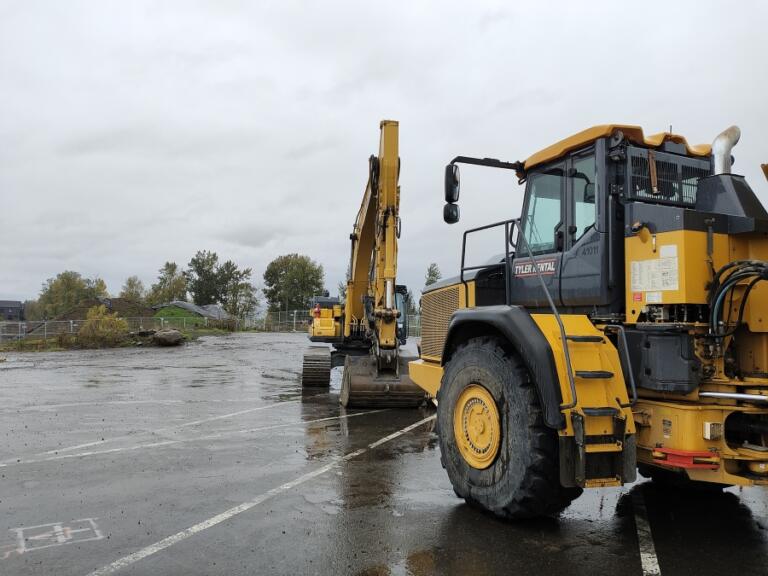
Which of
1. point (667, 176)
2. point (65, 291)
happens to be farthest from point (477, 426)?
point (65, 291)

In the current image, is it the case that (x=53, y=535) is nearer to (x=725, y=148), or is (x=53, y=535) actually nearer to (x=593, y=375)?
(x=593, y=375)

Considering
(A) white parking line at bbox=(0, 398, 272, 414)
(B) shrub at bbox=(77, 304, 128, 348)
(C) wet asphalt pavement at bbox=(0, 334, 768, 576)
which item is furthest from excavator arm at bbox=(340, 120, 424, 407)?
(B) shrub at bbox=(77, 304, 128, 348)

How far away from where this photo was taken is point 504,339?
15.9 ft

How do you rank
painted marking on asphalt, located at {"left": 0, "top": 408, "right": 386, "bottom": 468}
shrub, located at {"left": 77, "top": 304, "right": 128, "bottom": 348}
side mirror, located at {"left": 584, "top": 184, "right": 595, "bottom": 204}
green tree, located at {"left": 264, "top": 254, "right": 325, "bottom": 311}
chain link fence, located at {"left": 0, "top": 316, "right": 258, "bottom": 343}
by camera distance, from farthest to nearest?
green tree, located at {"left": 264, "top": 254, "right": 325, "bottom": 311} → chain link fence, located at {"left": 0, "top": 316, "right": 258, "bottom": 343} → shrub, located at {"left": 77, "top": 304, "right": 128, "bottom": 348} → painted marking on asphalt, located at {"left": 0, "top": 408, "right": 386, "bottom": 468} → side mirror, located at {"left": 584, "top": 184, "right": 595, "bottom": 204}

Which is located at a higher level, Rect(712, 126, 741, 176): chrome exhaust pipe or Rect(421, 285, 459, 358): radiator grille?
Rect(712, 126, 741, 176): chrome exhaust pipe

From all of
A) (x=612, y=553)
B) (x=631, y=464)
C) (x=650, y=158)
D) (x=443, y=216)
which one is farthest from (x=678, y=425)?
(x=443, y=216)

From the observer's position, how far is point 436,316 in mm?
6664

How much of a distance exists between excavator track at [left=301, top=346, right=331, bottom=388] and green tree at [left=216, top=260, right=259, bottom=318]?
67099 millimetres

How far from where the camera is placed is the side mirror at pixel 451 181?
18.2 ft

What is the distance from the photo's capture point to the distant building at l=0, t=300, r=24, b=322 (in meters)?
103

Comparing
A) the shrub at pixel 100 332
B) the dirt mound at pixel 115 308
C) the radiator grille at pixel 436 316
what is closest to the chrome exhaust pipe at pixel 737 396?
the radiator grille at pixel 436 316

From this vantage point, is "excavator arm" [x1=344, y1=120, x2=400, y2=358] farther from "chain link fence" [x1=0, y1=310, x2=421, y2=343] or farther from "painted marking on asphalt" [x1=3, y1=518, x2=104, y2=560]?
"chain link fence" [x1=0, y1=310, x2=421, y2=343]

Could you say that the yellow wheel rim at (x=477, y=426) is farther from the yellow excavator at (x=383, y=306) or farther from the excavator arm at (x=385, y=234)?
the excavator arm at (x=385, y=234)

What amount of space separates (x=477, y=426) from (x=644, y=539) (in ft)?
4.83
